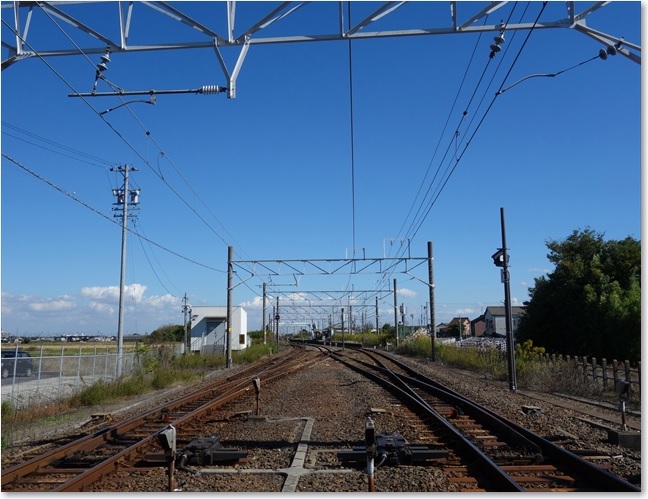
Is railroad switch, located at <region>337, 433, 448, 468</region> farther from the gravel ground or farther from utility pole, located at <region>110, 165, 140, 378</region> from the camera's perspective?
utility pole, located at <region>110, 165, 140, 378</region>

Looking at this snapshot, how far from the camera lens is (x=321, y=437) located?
11.6 m

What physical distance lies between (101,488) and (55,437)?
5.49m

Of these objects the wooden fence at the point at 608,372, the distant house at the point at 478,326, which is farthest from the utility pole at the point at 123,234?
the distant house at the point at 478,326

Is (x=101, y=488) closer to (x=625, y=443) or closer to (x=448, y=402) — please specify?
(x=625, y=443)

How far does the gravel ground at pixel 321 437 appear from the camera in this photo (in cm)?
814

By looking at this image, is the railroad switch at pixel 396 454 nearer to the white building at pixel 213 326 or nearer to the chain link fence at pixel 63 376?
the chain link fence at pixel 63 376

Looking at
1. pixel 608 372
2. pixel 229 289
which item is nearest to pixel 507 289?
pixel 608 372

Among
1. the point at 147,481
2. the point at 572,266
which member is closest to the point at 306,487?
the point at 147,481

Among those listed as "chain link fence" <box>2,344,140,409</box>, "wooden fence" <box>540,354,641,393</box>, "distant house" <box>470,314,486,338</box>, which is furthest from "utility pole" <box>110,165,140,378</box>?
"distant house" <box>470,314,486,338</box>

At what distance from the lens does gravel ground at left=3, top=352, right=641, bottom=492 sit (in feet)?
26.7

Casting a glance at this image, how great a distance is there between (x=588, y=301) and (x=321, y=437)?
29893 millimetres

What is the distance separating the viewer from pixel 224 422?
14164 millimetres

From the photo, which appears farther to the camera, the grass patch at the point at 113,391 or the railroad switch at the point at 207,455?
the grass patch at the point at 113,391

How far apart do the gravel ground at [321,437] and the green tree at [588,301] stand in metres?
15.6
